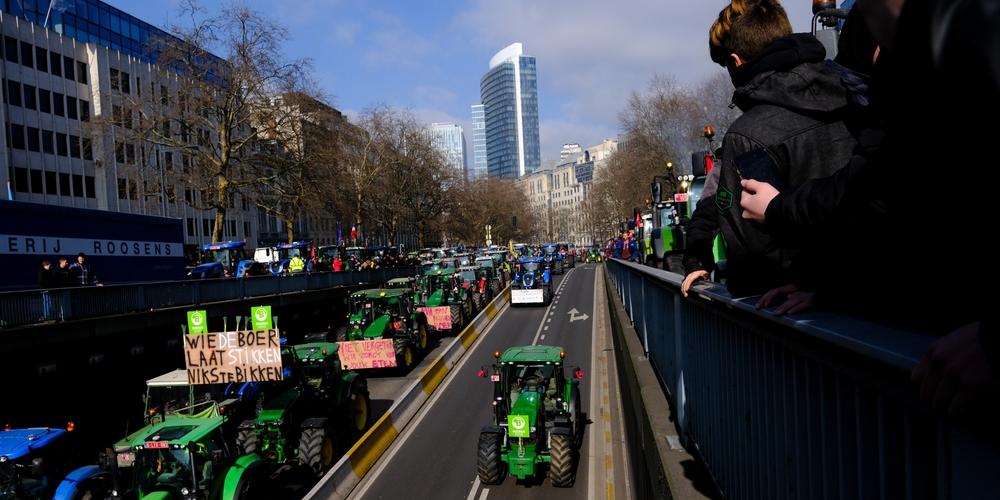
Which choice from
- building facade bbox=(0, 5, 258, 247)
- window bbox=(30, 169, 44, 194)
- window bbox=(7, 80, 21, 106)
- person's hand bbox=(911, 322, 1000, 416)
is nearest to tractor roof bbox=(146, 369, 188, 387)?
person's hand bbox=(911, 322, 1000, 416)

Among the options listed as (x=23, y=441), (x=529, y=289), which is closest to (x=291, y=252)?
(x=529, y=289)

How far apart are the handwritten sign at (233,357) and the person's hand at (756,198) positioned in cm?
1097

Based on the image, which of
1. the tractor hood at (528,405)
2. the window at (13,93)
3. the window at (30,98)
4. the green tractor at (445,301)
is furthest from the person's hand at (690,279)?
the window at (30,98)

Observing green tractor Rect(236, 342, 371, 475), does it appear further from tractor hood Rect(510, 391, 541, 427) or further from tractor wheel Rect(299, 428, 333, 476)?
tractor hood Rect(510, 391, 541, 427)

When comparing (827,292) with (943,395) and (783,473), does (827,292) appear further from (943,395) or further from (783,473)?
(943,395)

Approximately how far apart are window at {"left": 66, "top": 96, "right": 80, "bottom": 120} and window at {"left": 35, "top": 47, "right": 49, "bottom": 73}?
270 cm

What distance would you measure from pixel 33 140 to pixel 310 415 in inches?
1759

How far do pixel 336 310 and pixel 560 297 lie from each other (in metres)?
14.4

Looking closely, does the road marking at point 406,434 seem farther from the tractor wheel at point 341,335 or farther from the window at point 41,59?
the window at point 41,59

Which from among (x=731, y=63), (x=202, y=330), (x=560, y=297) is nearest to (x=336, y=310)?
(x=560, y=297)

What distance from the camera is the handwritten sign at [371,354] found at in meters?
20.1

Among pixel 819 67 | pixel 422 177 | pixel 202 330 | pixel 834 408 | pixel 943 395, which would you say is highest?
pixel 422 177

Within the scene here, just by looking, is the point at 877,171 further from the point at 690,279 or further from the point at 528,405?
the point at 528,405

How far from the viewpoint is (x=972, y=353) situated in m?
1.03
